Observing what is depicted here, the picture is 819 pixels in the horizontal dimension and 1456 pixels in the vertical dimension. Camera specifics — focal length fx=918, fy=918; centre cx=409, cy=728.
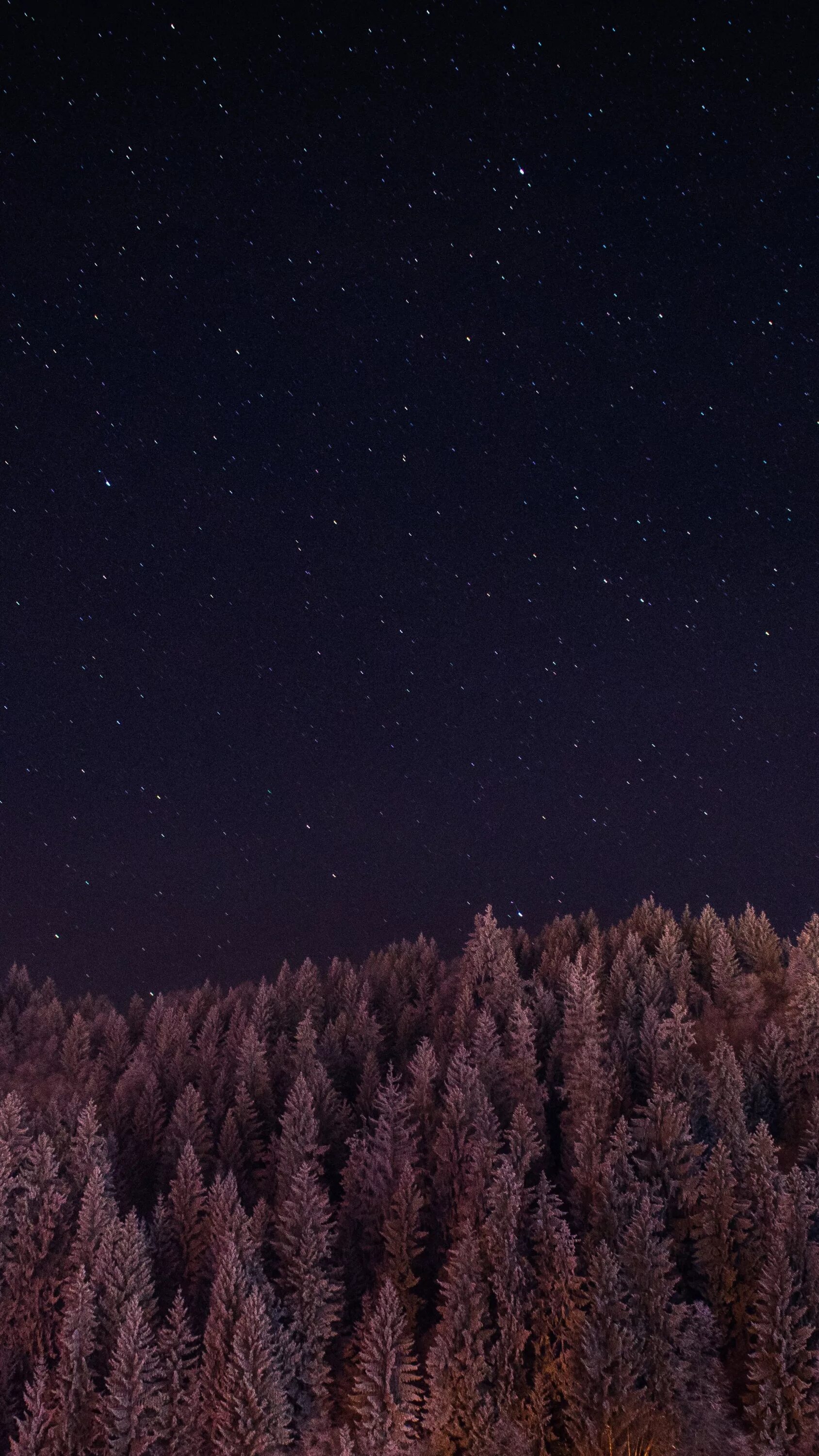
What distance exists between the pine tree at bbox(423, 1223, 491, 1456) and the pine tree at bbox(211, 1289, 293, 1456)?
23.2 feet

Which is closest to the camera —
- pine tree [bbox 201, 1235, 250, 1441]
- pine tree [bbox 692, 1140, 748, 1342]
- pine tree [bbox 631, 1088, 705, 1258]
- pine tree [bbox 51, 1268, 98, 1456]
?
pine tree [bbox 201, 1235, 250, 1441]

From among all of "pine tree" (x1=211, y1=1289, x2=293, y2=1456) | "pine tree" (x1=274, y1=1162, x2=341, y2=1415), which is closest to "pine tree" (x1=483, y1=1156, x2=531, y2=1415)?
"pine tree" (x1=274, y1=1162, x2=341, y2=1415)

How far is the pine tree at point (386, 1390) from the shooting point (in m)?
41.8

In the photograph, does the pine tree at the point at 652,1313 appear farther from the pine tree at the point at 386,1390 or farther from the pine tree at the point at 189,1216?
the pine tree at the point at 189,1216

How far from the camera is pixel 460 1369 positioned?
43.4 m

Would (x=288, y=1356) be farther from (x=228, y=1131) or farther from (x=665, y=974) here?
(x=665, y=974)

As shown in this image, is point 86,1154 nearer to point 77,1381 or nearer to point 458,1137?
point 77,1381

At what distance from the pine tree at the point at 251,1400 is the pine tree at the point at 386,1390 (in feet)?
12.3

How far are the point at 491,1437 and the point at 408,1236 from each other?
9.83 metres

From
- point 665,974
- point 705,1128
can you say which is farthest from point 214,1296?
point 665,974

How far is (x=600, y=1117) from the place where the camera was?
5703 cm

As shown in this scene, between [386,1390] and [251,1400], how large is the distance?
6088 mm

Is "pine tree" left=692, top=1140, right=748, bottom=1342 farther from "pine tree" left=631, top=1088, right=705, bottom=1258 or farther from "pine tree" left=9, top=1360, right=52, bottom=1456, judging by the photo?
"pine tree" left=9, top=1360, right=52, bottom=1456

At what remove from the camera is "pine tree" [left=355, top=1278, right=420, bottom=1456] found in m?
41.8
